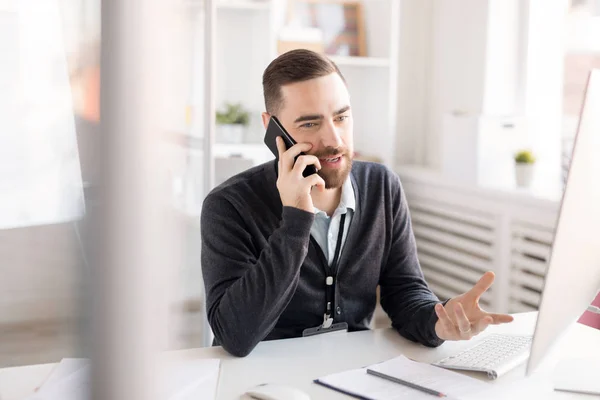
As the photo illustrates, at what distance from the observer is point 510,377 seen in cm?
115

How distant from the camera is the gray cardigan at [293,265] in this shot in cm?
131

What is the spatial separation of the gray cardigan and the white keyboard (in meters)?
0.09

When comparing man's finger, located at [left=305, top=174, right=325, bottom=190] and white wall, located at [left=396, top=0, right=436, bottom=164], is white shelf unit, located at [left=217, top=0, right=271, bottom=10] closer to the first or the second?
white wall, located at [left=396, top=0, right=436, bottom=164]

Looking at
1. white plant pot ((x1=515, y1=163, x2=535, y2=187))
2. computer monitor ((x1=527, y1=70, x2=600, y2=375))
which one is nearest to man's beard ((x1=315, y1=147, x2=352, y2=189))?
computer monitor ((x1=527, y1=70, x2=600, y2=375))

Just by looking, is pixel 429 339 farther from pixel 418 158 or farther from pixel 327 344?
pixel 418 158

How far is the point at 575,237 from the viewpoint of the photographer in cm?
88

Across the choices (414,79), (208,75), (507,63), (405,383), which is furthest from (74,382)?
(414,79)

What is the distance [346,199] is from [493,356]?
0.52 metres

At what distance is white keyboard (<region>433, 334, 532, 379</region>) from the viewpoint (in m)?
1.16

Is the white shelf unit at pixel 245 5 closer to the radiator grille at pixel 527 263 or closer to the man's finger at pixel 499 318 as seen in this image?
the radiator grille at pixel 527 263

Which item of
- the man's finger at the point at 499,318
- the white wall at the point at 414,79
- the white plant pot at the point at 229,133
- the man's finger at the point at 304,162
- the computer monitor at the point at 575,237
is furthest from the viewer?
the white wall at the point at 414,79

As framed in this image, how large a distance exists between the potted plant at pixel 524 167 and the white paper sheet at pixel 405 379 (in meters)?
1.55

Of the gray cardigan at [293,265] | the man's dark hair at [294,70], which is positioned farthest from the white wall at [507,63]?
the man's dark hair at [294,70]

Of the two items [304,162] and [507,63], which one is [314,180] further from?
[507,63]
